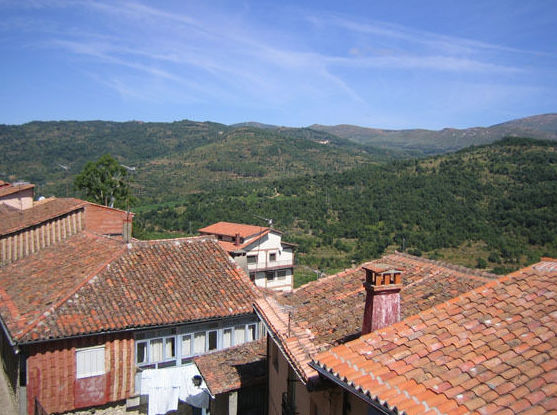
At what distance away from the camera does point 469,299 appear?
19.2 feet

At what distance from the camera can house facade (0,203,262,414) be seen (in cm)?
1201

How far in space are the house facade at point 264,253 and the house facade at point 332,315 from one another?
24.9 m

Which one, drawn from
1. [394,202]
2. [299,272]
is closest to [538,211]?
[394,202]

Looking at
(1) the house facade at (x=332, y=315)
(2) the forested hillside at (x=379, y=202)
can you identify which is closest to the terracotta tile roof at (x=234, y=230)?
(2) the forested hillside at (x=379, y=202)

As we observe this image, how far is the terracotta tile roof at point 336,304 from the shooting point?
7.33 m

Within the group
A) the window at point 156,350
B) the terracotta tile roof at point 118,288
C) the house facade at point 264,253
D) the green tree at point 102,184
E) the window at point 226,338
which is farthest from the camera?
the green tree at point 102,184

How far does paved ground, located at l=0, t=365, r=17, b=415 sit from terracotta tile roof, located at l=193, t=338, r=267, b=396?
20.3 ft

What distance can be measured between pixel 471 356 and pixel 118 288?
11878 mm

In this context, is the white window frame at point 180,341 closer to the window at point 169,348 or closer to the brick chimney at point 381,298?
the window at point 169,348

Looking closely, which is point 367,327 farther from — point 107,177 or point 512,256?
point 512,256

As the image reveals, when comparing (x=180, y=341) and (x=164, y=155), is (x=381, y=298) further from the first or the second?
(x=164, y=155)

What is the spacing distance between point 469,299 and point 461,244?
45703mm

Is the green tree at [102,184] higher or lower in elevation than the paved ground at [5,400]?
higher

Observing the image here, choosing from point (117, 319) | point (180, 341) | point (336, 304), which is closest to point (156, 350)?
point (180, 341)
